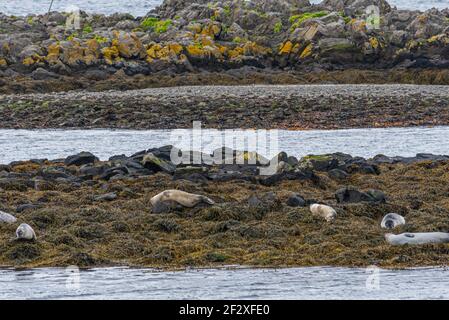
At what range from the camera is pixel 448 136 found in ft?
78.9

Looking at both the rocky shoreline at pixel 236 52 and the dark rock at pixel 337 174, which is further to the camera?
the rocky shoreline at pixel 236 52

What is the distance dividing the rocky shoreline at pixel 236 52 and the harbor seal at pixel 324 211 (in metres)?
25.3

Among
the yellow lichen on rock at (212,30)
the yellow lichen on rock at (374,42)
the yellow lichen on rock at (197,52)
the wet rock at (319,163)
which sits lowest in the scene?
the wet rock at (319,163)

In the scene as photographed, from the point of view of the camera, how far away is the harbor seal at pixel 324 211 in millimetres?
11477

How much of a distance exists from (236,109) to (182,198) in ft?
57.2

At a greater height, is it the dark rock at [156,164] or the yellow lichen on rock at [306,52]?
the yellow lichen on rock at [306,52]

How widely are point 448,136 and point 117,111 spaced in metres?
9.89

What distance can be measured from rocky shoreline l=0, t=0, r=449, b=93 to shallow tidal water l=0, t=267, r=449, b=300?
27.2 metres

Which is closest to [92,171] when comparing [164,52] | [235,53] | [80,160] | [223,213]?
[80,160]

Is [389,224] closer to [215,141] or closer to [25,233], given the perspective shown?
[25,233]

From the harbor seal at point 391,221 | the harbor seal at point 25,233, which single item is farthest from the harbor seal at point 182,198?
the harbor seal at point 391,221

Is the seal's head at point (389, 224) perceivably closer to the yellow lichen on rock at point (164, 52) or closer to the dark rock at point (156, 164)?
Answer: the dark rock at point (156, 164)

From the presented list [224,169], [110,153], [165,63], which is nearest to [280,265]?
[224,169]

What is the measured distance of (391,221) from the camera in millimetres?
11219
